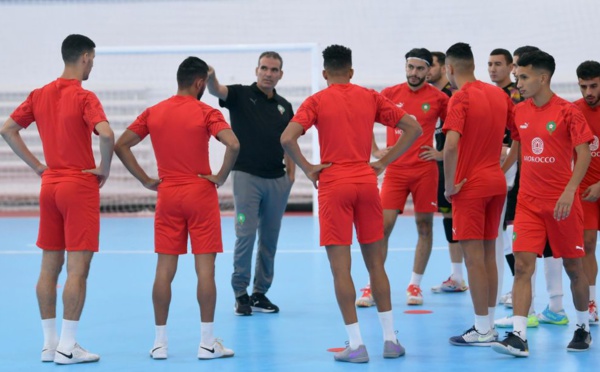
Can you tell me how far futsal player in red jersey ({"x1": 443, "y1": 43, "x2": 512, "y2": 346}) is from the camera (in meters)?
6.21

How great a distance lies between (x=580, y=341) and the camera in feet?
19.9

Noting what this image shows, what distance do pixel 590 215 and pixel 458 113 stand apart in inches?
54.9

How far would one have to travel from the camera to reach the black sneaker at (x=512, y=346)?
5.74 metres

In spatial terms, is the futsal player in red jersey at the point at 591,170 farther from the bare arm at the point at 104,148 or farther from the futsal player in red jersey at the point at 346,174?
the bare arm at the point at 104,148

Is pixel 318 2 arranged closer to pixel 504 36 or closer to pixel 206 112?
pixel 504 36

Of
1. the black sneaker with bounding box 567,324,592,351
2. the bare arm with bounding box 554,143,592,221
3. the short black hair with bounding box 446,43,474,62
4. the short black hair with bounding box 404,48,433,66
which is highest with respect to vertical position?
the short black hair with bounding box 404,48,433,66

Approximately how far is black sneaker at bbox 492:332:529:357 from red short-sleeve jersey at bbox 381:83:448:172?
2.46m

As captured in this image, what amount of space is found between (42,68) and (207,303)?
11.5m

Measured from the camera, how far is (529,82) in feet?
19.3

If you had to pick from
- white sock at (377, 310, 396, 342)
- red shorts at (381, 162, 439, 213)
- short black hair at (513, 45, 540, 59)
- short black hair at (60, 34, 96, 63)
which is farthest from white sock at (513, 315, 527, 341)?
short black hair at (60, 34, 96, 63)

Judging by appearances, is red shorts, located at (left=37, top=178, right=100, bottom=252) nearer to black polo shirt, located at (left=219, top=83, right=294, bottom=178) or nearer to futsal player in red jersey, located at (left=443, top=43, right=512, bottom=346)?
black polo shirt, located at (left=219, top=83, right=294, bottom=178)

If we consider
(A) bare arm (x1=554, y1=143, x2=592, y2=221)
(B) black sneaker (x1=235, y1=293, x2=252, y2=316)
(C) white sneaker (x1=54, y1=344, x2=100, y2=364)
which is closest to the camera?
(A) bare arm (x1=554, y1=143, x2=592, y2=221)

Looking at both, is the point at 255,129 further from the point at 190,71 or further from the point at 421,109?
the point at 190,71

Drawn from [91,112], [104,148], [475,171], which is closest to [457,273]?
[475,171]
